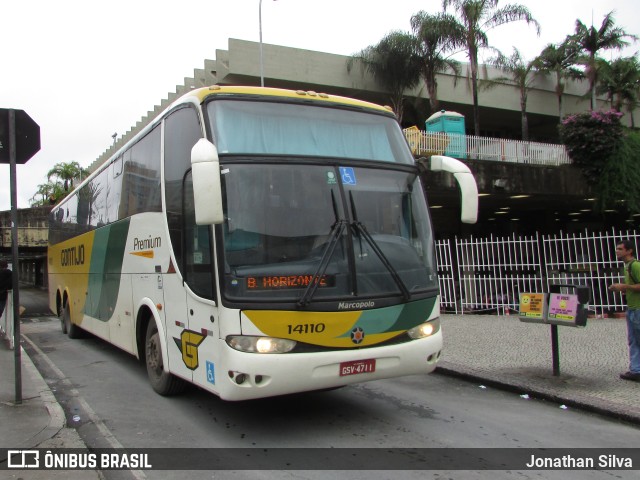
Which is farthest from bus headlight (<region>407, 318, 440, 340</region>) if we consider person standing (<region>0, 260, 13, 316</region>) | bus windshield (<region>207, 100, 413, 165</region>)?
person standing (<region>0, 260, 13, 316</region>)

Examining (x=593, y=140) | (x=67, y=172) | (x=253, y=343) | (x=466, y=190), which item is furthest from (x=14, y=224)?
(x=67, y=172)

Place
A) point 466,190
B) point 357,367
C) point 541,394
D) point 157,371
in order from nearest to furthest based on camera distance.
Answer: point 357,367 < point 466,190 < point 541,394 < point 157,371

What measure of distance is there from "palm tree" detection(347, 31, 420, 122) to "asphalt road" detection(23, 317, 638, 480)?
2385 centimetres

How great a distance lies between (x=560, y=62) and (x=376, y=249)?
118ft

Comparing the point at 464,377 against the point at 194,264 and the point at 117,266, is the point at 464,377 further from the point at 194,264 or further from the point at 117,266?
the point at 117,266

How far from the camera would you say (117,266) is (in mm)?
8328

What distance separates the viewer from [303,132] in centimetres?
550

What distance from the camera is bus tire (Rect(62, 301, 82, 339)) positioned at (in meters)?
12.3

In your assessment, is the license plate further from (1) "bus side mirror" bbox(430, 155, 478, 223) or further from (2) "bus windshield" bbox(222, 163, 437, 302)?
(1) "bus side mirror" bbox(430, 155, 478, 223)

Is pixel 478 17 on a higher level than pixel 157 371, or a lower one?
higher

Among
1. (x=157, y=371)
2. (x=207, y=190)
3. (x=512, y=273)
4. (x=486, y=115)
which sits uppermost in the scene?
(x=486, y=115)

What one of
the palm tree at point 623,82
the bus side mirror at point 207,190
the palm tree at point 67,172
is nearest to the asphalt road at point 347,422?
the bus side mirror at point 207,190

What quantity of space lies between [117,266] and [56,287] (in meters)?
7.10

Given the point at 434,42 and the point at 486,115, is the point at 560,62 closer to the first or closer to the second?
the point at 486,115
